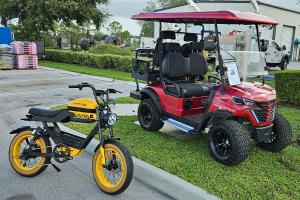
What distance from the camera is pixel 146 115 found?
20.6ft

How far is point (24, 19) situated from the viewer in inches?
900

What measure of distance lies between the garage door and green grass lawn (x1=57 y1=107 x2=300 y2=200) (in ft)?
94.2

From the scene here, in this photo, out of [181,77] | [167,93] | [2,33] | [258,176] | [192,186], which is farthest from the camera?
[2,33]

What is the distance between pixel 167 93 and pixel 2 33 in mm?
15745

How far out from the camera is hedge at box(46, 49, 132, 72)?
55.1 feet

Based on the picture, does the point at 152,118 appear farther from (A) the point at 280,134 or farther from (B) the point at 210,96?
(A) the point at 280,134

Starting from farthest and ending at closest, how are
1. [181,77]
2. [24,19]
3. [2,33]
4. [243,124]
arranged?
[24,19]
[2,33]
[181,77]
[243,124]

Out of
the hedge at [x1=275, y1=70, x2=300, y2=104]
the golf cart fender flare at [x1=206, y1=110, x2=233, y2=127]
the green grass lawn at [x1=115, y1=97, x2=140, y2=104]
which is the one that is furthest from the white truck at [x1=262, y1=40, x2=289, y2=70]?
the golf cart fender flare at [x1=206, y1=110, x2=233, y2=127]

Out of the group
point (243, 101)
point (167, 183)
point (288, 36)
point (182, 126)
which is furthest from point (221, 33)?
point (288, 36)

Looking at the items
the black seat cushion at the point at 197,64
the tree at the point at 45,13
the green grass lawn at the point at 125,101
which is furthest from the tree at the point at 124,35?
the black seat cushion at the point at 197,64

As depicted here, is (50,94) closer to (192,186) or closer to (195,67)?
(195,67)

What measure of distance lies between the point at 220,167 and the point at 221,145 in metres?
0.33

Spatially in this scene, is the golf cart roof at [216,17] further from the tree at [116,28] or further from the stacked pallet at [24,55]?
the tree at [116,28]

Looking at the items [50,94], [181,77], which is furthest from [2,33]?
[181,77]
